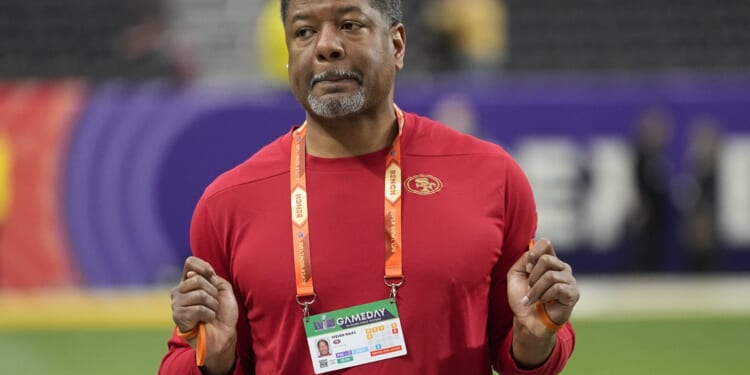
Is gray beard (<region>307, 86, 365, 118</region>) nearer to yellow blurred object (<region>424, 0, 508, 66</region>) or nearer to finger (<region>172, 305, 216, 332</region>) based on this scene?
finger (<region>172, 305, 216, 332</region>)

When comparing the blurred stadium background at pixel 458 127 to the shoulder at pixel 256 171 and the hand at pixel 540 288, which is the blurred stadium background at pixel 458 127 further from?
the hand at pixel 540 288

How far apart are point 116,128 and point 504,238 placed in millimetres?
9036

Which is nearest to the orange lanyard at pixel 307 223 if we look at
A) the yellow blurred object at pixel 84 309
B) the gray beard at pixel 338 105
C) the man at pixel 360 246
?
the man at pixel 360 246

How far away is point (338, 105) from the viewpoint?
3170mm

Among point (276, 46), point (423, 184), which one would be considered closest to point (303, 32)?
point (423, 184)

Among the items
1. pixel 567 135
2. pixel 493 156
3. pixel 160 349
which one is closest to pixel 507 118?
pixel 567 135

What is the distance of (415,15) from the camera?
1593 cm

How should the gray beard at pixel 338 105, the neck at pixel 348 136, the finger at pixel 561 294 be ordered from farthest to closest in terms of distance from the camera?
the neck at pixel 348 136
the gray beard at pixel 338 105
the finger at pixel 561 294

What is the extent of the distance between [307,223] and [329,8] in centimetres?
55

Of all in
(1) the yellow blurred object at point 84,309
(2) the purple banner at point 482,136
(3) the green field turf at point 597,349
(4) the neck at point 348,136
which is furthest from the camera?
(2) the purple banner at point 482,136

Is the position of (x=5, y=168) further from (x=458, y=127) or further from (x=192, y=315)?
(x=192, y=315)

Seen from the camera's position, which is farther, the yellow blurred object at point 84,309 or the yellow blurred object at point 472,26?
the yellow blurred object at point 472,26

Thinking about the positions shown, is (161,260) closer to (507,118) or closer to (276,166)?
(507,118)

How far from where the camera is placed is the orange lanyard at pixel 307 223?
3.12 meters
